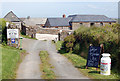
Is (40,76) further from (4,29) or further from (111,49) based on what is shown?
(4,29)

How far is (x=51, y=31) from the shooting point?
31125 millimetres

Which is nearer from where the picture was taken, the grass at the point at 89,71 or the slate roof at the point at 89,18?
the grass at the point at 89,71

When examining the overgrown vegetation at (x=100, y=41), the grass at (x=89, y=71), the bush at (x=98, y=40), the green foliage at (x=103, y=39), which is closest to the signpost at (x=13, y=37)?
the overgrown vegetation at (x=100, y=41)

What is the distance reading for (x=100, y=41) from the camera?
14969 mm

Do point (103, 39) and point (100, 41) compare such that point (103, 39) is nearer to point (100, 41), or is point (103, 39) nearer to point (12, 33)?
point (100, 41)

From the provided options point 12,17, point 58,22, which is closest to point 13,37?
point 12,17

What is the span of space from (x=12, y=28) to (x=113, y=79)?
12.5 meters

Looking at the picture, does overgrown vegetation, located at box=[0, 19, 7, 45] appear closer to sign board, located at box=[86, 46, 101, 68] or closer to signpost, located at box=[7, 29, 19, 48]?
signpost, located at box=[7, 29, 19, 48]

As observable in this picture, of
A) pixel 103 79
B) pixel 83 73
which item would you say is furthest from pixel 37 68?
pixel 103 79

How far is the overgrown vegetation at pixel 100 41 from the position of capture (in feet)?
42.4

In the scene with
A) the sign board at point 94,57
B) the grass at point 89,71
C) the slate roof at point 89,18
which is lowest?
the grass at point 89,71

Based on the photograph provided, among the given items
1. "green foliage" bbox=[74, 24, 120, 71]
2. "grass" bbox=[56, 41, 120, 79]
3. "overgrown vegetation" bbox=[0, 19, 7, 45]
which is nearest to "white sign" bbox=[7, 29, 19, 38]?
"overgrown vegetation" bbox=[0, 19, 7, 45]

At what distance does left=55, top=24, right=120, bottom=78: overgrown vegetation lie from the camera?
12.9 metres

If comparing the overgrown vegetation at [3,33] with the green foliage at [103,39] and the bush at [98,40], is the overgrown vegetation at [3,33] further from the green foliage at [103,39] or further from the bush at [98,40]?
the green foliage at [103,39]
